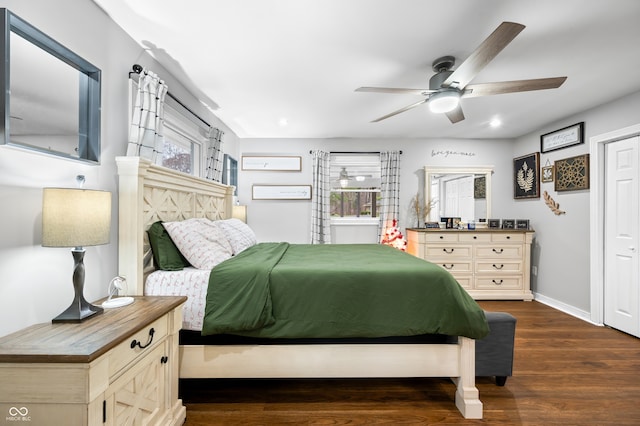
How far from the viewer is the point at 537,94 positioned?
301 cm

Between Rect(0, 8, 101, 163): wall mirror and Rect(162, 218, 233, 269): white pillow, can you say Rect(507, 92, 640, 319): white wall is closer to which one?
Rect(162, 218, 233, 269): white pillow

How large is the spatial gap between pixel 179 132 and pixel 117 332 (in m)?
2.27

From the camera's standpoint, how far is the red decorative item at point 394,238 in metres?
4.44

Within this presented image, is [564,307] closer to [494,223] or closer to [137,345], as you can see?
[494,223]

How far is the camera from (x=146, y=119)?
6.68 ft

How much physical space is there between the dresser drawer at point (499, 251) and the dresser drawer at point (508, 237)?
0.24ft

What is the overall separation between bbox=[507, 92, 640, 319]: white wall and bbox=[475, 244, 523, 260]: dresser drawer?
0.34m

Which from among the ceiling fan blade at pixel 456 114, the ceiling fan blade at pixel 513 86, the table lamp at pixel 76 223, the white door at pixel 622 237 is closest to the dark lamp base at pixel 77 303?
the table lamp at pixel 76 223

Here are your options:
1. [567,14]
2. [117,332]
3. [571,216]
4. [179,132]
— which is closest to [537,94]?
[567,14]

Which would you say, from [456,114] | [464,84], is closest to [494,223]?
[456,114]

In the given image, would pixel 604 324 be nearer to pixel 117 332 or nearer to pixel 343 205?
pixel 343 205

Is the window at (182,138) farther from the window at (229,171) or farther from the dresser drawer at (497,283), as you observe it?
the dresser drawer at (497,283)

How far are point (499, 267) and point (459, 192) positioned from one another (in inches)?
52.7

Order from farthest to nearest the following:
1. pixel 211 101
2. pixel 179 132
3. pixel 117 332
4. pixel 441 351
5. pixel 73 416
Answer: pixel 211 101 → pixel 179 132 → pixel 441 351 → pixel 117 332 → pixel 73 416
